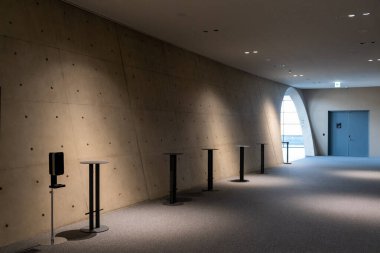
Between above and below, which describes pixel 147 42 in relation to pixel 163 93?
above

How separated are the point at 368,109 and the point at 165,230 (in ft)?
58.8

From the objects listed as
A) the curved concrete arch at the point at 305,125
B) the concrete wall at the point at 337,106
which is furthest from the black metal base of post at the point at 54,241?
the concrete wall at the point at 337,106

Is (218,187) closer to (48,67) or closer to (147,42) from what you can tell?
(147,42)

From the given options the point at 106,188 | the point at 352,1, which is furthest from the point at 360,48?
the point at 106,188

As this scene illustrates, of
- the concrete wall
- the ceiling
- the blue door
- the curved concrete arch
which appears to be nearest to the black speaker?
the ceiling

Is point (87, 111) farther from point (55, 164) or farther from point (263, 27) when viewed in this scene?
point (263, 27)

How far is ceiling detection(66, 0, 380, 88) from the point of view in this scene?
22.6 feet

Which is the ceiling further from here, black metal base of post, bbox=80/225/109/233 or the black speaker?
black metal base of post, bbox=80/225/109/233

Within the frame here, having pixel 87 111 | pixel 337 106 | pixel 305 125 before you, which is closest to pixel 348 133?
pixel 337 106

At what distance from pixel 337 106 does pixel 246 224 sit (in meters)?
17.0

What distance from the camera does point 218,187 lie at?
1050 cm

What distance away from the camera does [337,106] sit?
71.6ft

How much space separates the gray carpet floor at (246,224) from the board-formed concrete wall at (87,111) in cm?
50

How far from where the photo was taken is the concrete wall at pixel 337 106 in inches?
824
